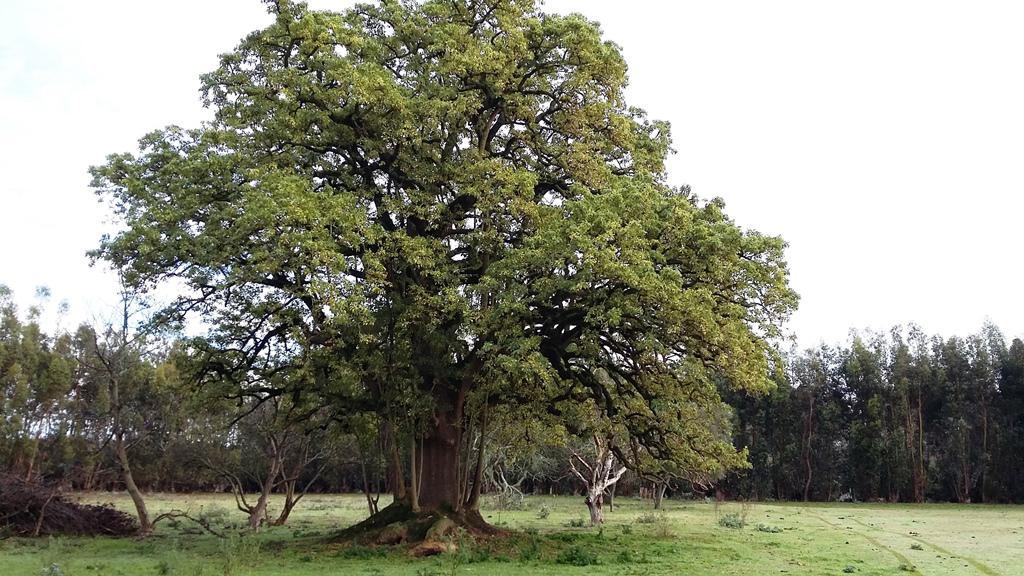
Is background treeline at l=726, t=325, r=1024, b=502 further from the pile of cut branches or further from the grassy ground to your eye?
the pile of cut branches

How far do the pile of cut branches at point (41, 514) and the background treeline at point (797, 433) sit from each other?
900cm

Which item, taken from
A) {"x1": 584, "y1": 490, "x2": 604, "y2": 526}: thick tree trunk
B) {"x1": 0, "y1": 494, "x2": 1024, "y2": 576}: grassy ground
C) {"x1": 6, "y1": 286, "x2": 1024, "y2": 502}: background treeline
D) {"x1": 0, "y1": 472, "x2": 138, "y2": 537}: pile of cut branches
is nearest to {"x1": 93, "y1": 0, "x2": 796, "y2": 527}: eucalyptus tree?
{"x1": 0, "y1": 494, "x2": 1024, "y2": 576}: grassy ground

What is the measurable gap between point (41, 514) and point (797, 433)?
186 ft

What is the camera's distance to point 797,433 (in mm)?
62812

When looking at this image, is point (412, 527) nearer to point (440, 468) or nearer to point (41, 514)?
point (440, 468)

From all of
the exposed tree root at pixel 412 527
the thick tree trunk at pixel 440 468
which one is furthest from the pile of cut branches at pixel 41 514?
the thick tree trunk at pixel 440 468

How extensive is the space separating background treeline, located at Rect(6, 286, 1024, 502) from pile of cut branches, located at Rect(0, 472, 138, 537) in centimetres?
900

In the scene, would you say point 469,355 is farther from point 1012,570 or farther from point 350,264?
point 1012,570

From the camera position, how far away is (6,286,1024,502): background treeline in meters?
40.4

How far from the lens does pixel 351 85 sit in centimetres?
1692

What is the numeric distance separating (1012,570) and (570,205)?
1226 centimetres

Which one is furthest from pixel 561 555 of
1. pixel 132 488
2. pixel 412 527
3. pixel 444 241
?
pixel 132 488

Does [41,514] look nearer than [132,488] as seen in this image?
A: Yes

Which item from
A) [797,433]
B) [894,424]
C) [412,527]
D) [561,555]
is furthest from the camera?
[797,433]
